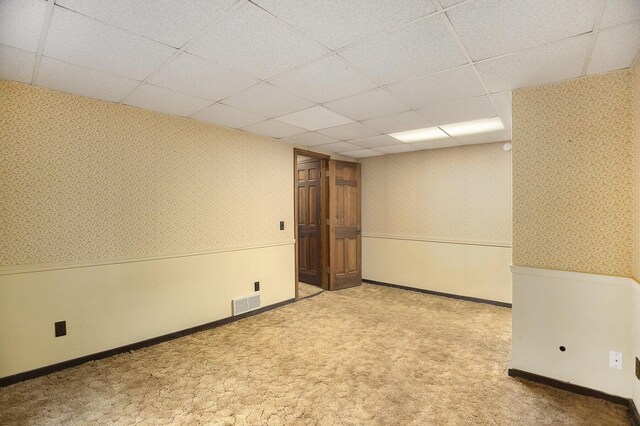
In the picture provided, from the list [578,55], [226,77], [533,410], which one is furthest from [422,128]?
[533,410]

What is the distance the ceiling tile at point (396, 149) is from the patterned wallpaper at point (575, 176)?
2348mm

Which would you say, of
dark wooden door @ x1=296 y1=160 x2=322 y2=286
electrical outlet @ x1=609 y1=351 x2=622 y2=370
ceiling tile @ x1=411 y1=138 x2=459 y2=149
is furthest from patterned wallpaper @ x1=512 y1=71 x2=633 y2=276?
dark wooden door @ x1=296 y1=160 x2=322 y2=286

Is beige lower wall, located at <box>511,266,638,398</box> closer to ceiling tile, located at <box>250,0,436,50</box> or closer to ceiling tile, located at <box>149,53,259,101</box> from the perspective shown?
ceiling tile, located at <box>250,0,436,50</box>

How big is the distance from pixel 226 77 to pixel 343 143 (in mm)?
2613

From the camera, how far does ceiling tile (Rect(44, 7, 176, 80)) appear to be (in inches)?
68.4

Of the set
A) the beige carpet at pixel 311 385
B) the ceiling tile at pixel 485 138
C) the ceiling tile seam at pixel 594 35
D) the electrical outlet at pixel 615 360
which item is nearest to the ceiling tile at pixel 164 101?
the beige carpet at pixel 311 385

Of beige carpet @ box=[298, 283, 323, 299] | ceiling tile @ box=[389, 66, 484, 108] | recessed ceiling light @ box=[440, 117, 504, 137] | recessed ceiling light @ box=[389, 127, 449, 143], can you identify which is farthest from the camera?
beige carpet @ box=[298, 283, 323, 299]

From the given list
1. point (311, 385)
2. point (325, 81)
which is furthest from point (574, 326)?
point (325, 81)

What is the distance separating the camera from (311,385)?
2480mm

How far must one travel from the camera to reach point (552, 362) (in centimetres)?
248

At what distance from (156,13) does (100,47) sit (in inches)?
24.6

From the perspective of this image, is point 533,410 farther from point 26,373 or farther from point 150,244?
point 26,373

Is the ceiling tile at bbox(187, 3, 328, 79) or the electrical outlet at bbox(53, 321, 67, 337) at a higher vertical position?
the ceiling tile at bbox(187, 3, 328, 79)

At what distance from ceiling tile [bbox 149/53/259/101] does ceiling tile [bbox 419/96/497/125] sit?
1.87 metres
